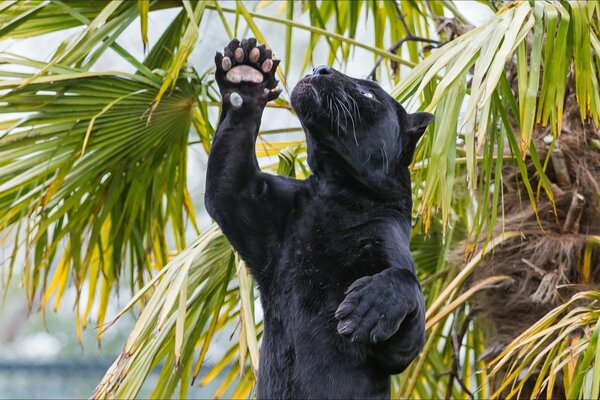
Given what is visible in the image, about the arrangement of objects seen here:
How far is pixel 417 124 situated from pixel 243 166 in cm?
44

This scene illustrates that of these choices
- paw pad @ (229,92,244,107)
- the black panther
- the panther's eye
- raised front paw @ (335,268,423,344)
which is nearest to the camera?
raised front paw @ (335,268,423,344)

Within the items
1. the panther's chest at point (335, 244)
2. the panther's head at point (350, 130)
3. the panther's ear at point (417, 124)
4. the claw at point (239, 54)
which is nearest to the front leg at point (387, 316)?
the panther's chest at point (335, 244)

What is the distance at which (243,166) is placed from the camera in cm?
209

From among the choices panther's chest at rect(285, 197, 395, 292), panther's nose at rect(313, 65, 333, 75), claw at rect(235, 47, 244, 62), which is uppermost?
claw at rect(235, 47, 244, 62)

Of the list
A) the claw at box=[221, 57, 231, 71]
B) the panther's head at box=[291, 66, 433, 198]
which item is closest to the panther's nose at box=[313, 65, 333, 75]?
the panther's head at box=[291, 66, 433, 198]

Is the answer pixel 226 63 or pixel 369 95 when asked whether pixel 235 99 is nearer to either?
pixel 226 63

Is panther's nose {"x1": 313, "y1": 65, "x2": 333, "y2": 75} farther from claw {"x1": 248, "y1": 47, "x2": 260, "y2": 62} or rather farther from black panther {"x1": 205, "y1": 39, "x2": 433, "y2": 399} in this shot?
claw {"x1": 248, "y1": 47, "x2": 260, "y2": 62}

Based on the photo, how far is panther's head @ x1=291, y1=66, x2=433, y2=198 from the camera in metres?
2.09

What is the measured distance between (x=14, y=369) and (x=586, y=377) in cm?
493

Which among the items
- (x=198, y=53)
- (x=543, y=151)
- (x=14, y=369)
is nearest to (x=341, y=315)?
(x=543, y=151)

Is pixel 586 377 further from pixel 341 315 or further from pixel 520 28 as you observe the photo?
pixel 341 315

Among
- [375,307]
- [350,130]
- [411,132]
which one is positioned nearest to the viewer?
[375,307]

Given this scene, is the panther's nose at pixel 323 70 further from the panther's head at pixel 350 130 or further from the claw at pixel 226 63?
the claw at pixel 226 63

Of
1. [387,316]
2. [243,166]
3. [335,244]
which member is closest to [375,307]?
[387,316]
